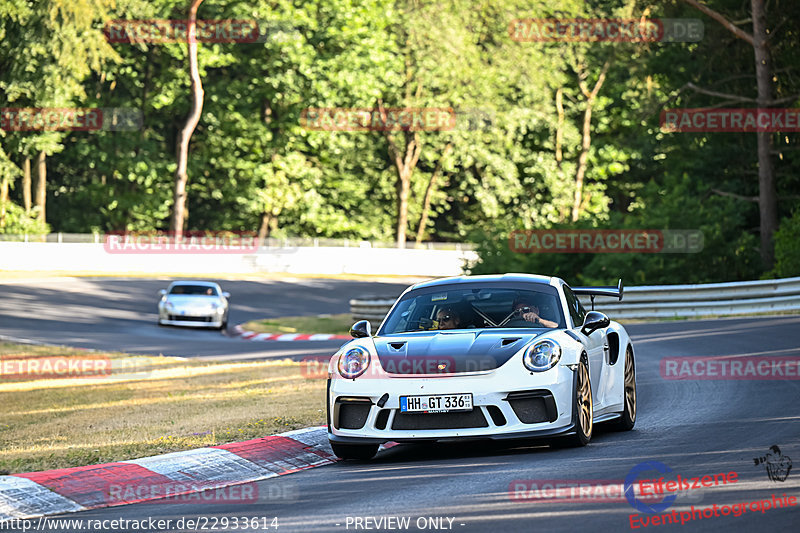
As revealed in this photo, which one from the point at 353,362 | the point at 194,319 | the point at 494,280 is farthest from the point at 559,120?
the point at 353,362

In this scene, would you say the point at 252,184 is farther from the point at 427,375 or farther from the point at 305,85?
the point at 427,375

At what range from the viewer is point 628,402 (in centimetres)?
1037

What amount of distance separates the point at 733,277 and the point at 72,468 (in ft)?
79.0

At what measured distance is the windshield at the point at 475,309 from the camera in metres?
9.71

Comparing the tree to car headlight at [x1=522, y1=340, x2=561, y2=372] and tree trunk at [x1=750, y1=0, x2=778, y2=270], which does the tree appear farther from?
car headlight at [x1=522, y1=340, x2=561, y2=372]

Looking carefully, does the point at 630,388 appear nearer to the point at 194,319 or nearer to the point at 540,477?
the point at 540,477

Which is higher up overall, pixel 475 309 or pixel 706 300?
pixel 475 309

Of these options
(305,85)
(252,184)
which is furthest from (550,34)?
(252,184)

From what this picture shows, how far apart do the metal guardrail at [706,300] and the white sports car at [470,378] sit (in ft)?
50.8

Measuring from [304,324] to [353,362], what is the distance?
2551cm

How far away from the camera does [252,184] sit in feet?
200

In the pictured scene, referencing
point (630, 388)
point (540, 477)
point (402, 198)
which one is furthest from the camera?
point (402, 198)

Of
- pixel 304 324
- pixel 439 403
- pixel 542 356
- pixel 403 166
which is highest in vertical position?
pixel 403 166

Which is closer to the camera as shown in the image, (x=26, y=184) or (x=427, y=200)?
(x=26, y=184)
